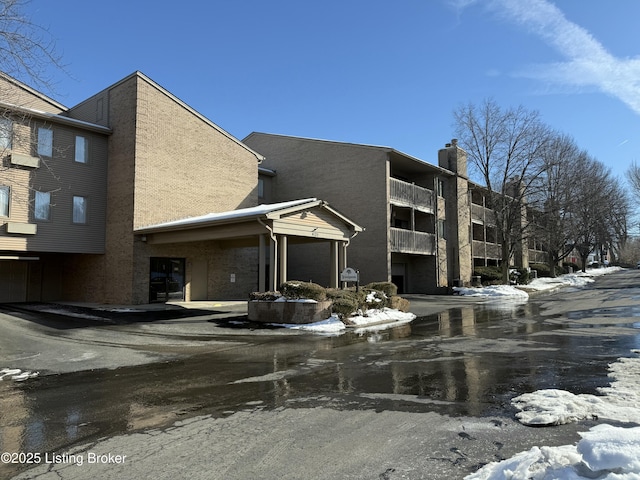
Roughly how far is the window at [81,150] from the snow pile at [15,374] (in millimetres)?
15706

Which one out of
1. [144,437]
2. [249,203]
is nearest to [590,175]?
[249,203]

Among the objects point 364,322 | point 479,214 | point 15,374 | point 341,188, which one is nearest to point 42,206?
point 15,374

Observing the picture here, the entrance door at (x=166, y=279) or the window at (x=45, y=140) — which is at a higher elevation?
the window at (x=45, y=140)

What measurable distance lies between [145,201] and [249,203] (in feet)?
23.6

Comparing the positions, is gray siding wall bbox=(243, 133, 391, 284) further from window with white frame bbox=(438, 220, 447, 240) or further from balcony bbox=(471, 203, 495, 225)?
balcony bbox=(471, 203, 495, 225)

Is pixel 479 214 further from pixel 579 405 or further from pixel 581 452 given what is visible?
pixel 581 452

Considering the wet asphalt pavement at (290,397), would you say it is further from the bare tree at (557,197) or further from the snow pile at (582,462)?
the bare tree at (557,197)

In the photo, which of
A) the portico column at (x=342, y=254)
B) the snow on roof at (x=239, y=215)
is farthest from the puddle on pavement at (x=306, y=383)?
the portico column at (x=342, y=254)

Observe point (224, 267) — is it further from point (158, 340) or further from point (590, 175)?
point (590, 175)

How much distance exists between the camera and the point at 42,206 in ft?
65.5

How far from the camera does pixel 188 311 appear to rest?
18.2 meters

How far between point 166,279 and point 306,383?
16660mm

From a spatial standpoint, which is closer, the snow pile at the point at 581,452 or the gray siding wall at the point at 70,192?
the snow pile at the point at 581,452

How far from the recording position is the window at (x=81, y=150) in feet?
70.0
